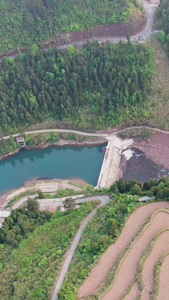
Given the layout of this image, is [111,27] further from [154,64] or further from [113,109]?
[113,109]

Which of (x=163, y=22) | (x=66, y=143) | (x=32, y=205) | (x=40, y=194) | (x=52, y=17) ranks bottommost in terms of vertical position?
(x=32, y=205)

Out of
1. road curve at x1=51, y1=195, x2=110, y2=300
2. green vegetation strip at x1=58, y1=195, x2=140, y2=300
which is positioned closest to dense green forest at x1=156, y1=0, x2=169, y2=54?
road curve at x1=51, y1=195, x2=110, y2=300

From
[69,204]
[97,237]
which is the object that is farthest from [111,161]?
[97,237]

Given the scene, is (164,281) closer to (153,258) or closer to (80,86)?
(153,258)

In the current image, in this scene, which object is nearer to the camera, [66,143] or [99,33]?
[66,143]

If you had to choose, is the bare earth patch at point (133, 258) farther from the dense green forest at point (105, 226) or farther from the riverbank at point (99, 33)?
the riverbank at point (99, 33)

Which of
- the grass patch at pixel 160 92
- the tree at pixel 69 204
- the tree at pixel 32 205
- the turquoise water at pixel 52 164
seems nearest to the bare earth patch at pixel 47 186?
the turquoise water at pixel 52 164
